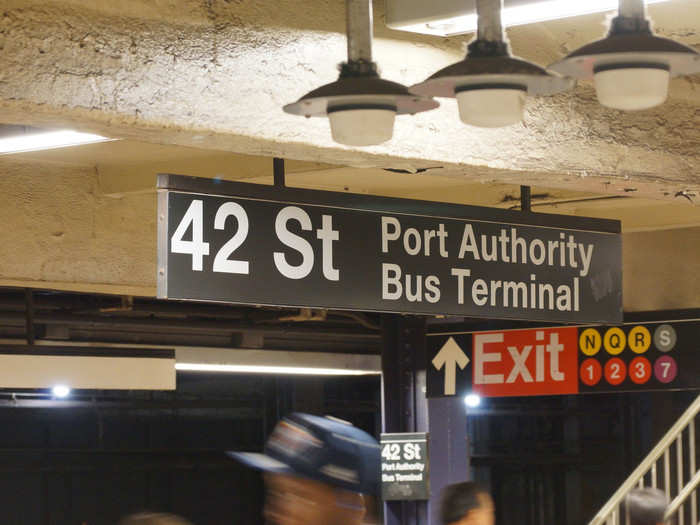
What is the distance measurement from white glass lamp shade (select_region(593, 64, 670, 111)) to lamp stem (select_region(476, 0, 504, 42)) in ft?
0.86

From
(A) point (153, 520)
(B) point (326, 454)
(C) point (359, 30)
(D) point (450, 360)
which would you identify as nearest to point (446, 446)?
(D) point (450, 360)

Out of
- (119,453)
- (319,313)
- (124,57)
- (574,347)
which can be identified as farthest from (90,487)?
(124,57)

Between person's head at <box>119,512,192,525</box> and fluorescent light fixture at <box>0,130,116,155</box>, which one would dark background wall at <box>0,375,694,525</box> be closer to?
fluorescent light fixture at <box>0,130,116,155</box>

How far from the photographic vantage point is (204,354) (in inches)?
373

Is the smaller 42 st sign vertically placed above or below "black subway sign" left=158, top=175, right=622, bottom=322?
below

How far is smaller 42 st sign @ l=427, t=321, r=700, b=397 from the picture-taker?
7.28m

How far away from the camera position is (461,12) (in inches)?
133

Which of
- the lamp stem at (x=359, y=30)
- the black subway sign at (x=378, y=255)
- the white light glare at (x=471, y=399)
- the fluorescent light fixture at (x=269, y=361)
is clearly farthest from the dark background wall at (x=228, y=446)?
the lamp stem at (x=359, y=30)

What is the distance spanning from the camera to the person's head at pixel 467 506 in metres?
3.40

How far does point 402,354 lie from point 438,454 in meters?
0.94

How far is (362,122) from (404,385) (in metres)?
6.38

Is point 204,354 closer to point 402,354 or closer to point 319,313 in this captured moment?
point 319,313

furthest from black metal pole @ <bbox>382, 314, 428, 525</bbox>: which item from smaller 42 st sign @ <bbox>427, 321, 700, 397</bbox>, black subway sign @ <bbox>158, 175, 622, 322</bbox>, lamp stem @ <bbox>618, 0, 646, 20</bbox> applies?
lamp stem @ <bbox>618, 0, 646, 20</bbox>

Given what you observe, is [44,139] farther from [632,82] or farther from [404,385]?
[404,385]
